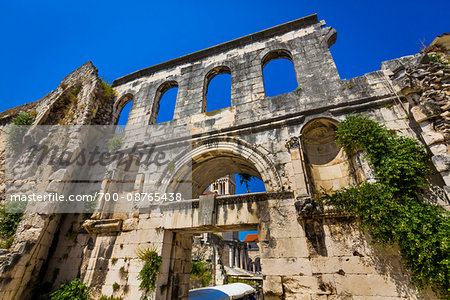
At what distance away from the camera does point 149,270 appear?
5547mm

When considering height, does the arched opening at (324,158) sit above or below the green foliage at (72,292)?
above

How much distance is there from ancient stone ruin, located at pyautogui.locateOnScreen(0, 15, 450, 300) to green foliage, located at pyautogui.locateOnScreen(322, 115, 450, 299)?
0.28m

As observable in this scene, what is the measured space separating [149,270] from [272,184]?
4.02 meters

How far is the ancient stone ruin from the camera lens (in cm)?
448

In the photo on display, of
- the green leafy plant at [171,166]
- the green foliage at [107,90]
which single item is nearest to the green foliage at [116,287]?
the green leafy plant at [171,166]

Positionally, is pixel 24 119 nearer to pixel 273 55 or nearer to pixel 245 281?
pixel 273 55

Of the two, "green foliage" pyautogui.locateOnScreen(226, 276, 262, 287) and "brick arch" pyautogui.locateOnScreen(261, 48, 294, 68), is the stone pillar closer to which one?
"brick arch" pyautogui.locateOnScreen(261, 48, 294, 68)

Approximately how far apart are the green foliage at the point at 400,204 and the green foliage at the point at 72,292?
23.2 feet

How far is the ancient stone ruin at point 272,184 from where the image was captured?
448 centimetres

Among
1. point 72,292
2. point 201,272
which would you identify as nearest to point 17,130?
point 72,292

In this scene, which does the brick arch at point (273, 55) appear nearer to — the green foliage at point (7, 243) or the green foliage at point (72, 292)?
the green foliage at point (72, 292)

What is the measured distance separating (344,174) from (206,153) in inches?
163

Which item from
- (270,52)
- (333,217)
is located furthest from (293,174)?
(270,52)

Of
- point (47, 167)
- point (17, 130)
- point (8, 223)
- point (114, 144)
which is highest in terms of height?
point (17, 130)
